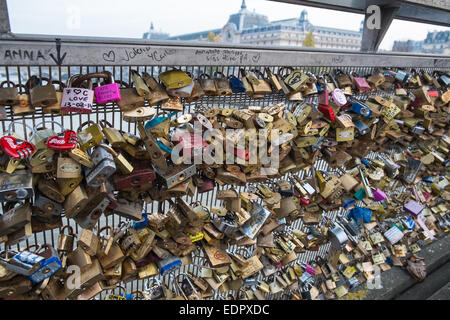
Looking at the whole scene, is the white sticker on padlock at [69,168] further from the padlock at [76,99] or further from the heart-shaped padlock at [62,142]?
the padlock at [76,99]

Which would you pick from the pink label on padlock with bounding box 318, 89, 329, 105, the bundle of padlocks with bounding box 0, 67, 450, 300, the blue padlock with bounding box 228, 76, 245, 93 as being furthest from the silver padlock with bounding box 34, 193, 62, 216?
the pink label on padlock with bounding box 318, 89, 329, 105

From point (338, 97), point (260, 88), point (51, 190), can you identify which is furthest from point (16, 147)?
point (338, 97)

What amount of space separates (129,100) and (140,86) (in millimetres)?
116

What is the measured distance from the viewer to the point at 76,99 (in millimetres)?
1683

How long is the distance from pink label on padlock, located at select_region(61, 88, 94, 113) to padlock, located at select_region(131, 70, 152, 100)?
0.30 m

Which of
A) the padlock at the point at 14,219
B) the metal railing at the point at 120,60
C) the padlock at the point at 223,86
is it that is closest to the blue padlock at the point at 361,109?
the metal railing at the point at 120,60

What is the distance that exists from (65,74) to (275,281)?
307 centimetres

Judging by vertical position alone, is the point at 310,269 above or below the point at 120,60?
below

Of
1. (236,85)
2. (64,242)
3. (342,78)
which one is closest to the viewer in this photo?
(64,242)

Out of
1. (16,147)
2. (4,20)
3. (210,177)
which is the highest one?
(4,20)

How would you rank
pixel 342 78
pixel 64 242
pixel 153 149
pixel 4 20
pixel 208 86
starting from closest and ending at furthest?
pixel 4 20, pixel 153 149, pixel 64 242, pixel 208 86, pixel 342 78

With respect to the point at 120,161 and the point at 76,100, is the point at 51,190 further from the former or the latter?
the point at 76,100

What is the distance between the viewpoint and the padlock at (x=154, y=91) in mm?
1985
